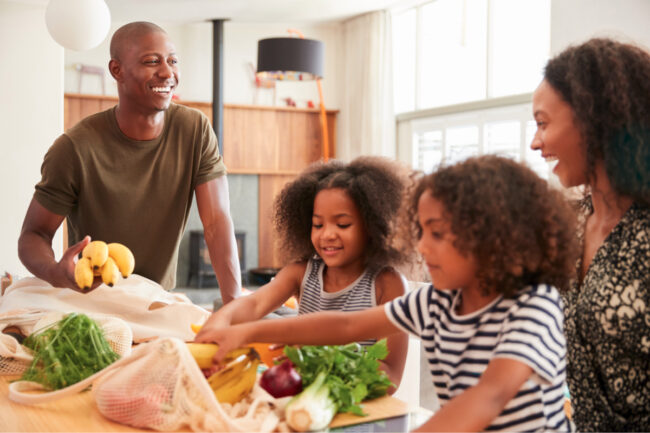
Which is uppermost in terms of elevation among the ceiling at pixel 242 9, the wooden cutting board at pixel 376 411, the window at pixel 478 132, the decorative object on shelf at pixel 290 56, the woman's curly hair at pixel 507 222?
the ceiling at pixel 242 9

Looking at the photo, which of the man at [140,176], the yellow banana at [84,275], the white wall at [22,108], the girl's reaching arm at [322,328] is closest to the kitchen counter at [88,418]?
the girl's reaching arm at [322,328]

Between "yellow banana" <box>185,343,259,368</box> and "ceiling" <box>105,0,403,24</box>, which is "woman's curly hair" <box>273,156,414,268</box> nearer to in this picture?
"yellow banana" <box>185,343,259,368</box>

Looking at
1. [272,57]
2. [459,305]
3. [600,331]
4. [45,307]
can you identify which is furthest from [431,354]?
[272,57]

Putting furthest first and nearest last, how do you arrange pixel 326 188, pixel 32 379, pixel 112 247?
1. pixel 326 188
2. pixel 112 247
3. pixel 32 379

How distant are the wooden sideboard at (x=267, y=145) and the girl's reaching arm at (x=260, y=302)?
7.12 metres

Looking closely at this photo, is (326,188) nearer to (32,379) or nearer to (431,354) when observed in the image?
(431,354)

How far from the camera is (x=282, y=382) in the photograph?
52.3 inches

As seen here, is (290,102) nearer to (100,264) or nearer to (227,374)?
(100,264)

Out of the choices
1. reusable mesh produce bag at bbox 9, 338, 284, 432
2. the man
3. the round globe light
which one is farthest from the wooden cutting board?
the round globe light

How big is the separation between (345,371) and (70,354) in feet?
1.94

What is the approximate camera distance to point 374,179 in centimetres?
192

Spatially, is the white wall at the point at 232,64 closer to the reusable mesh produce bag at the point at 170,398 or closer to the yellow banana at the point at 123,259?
the yellow banana at the point at 123,259

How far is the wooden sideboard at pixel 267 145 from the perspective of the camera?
9305mm

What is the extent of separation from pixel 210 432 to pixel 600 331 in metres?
0.77
